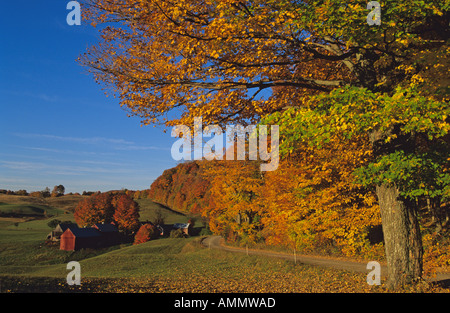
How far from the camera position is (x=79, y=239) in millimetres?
56750

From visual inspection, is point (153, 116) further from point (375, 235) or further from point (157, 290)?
point (375, 235)

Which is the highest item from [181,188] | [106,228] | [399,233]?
[181,188]

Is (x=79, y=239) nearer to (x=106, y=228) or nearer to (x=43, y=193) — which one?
(x=106, y=228)

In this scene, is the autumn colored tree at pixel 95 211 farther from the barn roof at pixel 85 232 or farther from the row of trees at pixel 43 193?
the row of trees at pixel 43 193

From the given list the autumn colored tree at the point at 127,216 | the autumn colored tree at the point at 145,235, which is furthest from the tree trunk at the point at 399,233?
the autumn colored tree at the point at 127,216

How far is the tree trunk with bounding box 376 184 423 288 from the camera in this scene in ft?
32.4

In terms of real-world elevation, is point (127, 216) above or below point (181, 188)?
below

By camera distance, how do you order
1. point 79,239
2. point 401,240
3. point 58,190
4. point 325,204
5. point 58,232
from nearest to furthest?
point 401,240, point 325,204, point 79,239, point 58,232, point 58,190

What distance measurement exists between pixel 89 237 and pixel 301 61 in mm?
59053

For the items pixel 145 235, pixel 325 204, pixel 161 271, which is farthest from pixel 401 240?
pixel 145 235

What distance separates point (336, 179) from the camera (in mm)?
20125

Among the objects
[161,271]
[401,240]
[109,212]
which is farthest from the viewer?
[109,212]

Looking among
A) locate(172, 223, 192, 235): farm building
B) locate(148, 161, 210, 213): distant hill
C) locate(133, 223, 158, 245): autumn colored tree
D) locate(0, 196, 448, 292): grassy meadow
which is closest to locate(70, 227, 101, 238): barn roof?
locate(0, 196, 448, 292): grassy meadow

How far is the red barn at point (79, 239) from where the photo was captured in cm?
5538
